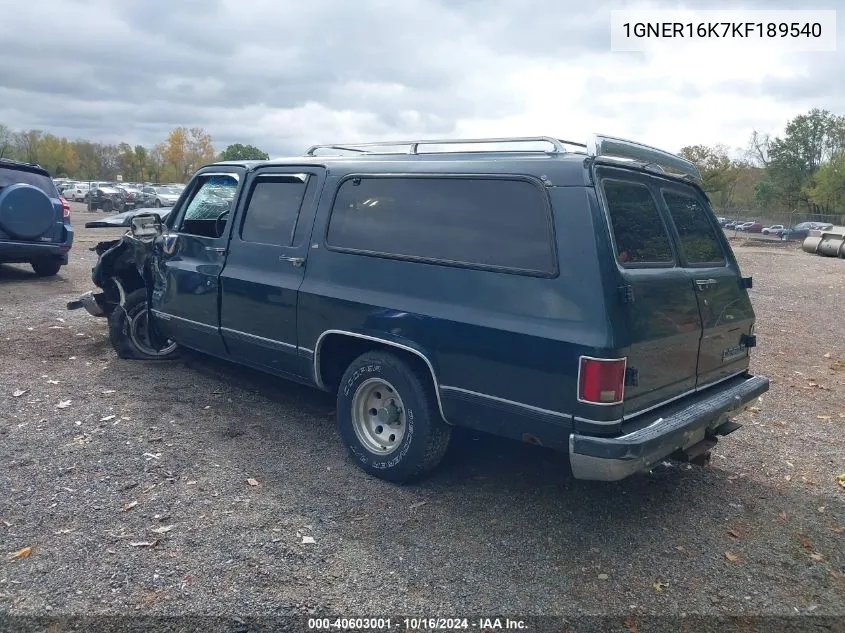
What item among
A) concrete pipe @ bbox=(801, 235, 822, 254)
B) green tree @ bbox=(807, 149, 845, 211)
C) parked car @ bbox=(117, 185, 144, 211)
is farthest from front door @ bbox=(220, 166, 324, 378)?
green tree @ bbox=(807, 149, 845, 211)

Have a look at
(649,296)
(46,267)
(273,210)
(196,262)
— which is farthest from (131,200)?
(649,296)

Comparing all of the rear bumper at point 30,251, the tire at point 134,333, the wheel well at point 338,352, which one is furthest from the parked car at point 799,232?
the wheel well at point 338,352

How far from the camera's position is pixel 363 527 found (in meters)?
3.86

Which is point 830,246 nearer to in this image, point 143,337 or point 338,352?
point 143,337

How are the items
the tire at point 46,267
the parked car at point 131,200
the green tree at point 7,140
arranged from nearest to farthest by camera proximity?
the tire at point 46,267 < the parked car at point 131,200 < the green tree at point 7,140

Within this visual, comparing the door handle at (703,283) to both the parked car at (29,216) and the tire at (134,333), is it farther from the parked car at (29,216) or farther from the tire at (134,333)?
the parked car at (29,216)

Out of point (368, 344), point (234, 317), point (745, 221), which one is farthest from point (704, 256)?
point (745, 221)

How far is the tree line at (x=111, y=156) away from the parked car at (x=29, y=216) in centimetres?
7441

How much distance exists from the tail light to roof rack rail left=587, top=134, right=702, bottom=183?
1175 mm

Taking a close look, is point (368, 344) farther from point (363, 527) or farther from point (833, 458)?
point (833, 458)

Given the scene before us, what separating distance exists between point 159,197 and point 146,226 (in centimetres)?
3363

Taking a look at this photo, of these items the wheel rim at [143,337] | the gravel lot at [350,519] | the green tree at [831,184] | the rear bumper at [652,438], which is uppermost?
the green tree at [831,184]

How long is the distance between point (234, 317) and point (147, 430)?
1.03m

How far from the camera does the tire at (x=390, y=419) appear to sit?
4141 millimetres
